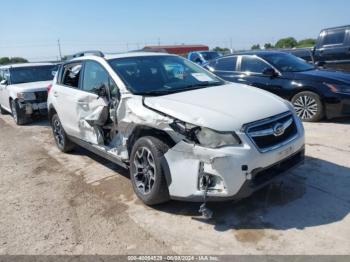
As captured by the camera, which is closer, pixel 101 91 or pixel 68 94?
pixel 101 91

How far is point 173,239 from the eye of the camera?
338cm

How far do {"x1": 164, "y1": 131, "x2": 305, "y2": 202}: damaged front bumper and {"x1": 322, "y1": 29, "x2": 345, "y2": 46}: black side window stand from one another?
28.5ft

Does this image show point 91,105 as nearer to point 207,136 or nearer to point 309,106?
point 207,136

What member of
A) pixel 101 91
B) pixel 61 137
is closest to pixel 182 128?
pixel 101 91

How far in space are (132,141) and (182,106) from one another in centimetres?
87

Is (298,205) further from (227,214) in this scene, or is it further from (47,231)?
(47,231)

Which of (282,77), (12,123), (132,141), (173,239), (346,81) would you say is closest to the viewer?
(173,239)

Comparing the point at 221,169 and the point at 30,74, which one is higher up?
the point at 30,74

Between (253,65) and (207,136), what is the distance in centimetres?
531

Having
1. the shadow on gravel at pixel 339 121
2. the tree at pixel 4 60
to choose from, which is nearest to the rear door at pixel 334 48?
the shadow on gravel at pixel 339 121

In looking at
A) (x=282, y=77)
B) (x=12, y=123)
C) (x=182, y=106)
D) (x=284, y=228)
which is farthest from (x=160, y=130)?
(x=12, y=123)

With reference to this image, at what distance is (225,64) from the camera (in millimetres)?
8836

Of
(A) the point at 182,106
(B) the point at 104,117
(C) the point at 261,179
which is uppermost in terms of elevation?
(A) the point at 182,106

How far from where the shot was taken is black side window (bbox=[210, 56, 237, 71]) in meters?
8.65
